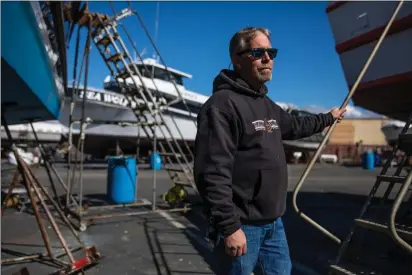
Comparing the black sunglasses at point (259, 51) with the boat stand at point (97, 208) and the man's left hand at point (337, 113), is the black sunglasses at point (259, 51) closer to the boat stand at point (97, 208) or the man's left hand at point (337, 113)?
the man's left hand at point (337, 113)

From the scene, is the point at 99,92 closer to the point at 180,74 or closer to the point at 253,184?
the point at 180,74

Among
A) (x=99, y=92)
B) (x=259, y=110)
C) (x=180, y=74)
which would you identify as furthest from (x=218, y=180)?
(x=180, y=74)

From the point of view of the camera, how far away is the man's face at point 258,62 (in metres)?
2.14

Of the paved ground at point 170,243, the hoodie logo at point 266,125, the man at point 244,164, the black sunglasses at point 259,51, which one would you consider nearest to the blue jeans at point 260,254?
the man at point 244,164

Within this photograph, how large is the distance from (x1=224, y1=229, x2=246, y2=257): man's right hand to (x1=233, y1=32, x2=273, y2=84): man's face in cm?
87

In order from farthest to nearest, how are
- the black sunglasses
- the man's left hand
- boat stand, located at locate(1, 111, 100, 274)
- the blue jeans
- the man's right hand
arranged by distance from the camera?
boat stand, located at locate(1, 111, 100, 274)
the man's left hand
the black sunglasses
the blue jeans
the man's right hand

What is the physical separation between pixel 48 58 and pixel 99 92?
1378cm

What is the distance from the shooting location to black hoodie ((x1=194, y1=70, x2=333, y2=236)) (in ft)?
6.20

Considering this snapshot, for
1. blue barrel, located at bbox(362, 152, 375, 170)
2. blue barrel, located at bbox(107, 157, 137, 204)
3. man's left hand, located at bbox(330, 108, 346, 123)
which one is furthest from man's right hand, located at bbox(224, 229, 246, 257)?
blue barrel, located at bbox(362, 152, 375, 170)

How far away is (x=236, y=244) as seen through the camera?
1.89 meters

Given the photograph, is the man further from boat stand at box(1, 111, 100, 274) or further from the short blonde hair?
boat stand at box(1, 111, 100, 274)

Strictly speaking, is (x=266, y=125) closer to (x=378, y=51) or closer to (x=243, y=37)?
(x=243, y=37)

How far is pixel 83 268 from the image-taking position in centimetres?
414

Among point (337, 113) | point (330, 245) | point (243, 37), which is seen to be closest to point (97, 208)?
point (330, 245)
